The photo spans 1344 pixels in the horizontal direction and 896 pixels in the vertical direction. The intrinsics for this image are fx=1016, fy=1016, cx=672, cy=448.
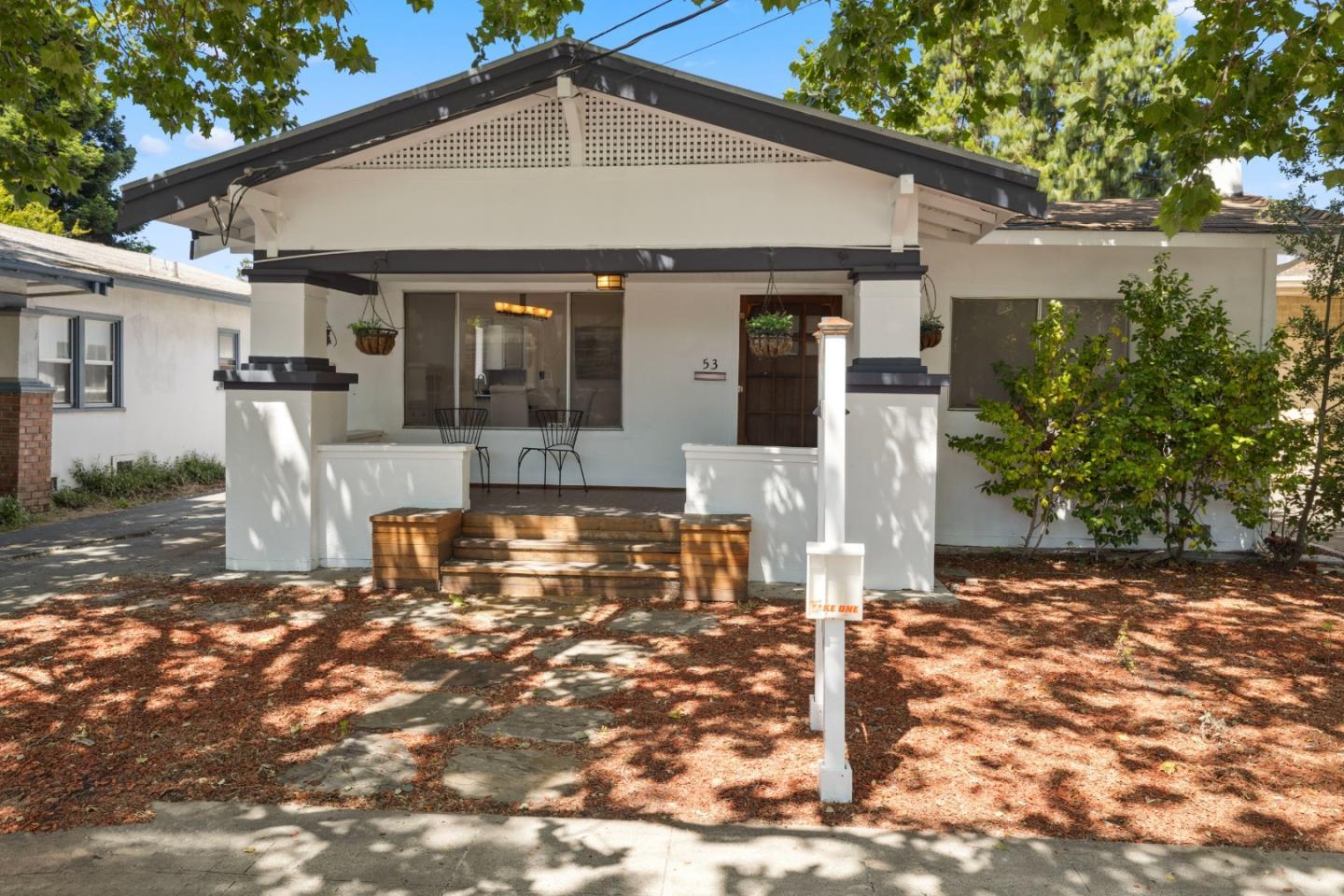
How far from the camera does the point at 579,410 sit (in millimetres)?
11258

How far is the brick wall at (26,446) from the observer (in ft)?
40.2

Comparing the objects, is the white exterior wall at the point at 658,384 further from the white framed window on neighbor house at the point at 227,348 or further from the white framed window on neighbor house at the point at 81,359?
the white framed window on neighbor house at the point at 227,348

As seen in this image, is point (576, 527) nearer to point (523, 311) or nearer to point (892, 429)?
point (892, 429)

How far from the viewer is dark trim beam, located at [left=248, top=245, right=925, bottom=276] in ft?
26.7

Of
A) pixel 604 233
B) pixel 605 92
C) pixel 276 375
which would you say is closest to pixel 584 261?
pixel 604 233

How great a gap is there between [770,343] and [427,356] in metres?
4.75

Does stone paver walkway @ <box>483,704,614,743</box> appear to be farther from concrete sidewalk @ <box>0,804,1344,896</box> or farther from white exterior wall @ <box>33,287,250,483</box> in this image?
white exterior wall @ <box>33,287,250,483</box>

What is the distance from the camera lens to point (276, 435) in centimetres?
874

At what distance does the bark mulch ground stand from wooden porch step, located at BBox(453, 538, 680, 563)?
25.7 inches

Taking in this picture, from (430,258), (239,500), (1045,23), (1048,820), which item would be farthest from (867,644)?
(239,500)

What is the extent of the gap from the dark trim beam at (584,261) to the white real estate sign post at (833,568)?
3711mm

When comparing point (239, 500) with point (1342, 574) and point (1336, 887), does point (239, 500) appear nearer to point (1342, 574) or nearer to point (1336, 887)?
point (1336, 887)

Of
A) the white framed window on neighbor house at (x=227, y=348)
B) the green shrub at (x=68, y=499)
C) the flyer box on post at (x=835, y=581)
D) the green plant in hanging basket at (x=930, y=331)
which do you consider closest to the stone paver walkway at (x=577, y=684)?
the flyer box on post at (x=835, y=581)

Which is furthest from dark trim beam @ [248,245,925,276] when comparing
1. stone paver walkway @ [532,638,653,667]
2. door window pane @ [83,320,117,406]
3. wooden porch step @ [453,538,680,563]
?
door window pane @ [83,320,117,406]
